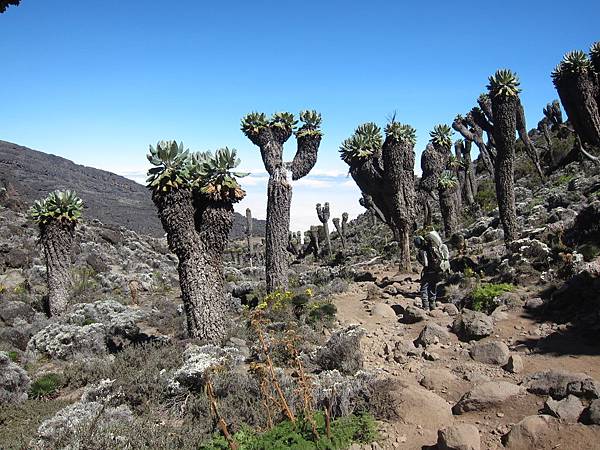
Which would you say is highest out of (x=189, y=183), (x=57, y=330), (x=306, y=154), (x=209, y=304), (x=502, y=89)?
(x=502, y=89)

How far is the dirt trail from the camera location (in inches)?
194

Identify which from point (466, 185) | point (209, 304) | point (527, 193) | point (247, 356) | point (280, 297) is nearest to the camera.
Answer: point (247, 356)

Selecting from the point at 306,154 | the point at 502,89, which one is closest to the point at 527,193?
the point at 502,89

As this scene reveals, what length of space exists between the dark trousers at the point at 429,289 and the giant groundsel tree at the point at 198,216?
488 centimetres

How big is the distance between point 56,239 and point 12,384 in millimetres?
7186

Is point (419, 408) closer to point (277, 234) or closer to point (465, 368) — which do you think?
point (465, 368)

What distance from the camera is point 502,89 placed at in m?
15.6

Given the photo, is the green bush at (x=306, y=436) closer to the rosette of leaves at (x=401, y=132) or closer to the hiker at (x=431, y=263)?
the hiker at (x=431, y=263)

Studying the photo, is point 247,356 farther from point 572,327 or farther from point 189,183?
point 572,327

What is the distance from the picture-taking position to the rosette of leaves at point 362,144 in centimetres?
1753

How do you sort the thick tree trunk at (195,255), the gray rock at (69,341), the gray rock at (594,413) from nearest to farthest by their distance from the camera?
the gray rock at (594,413) < the thick tree trunk at (195,255) < the gray rock at (69,341)

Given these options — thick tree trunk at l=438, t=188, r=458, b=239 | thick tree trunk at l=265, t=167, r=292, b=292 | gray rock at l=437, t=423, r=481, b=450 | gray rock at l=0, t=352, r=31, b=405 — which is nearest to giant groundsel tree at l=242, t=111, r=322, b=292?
thick tree trunk at l=265, t=167, r=292, b=292

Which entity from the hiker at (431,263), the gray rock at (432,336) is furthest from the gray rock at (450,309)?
the gray rock at (432,336)

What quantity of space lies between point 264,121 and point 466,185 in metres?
25.0
